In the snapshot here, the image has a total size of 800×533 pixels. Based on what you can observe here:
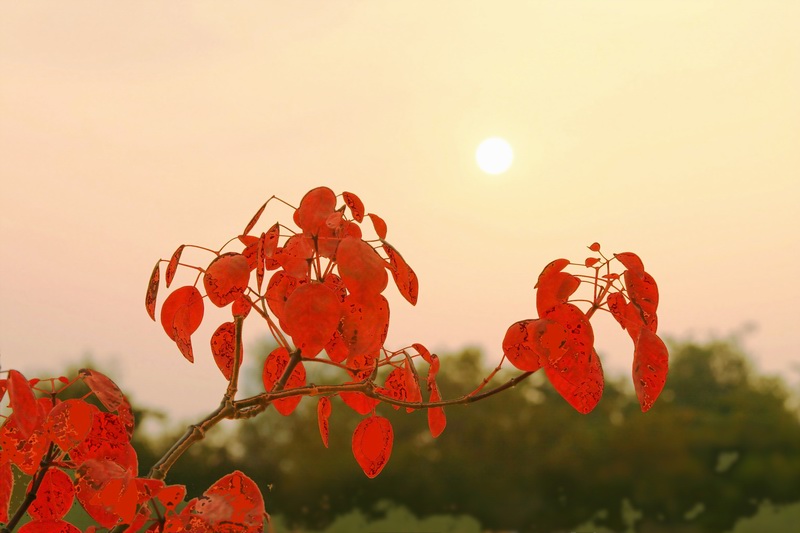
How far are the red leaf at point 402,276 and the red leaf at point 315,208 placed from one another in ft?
0.27

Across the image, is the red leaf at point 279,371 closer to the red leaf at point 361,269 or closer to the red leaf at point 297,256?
the red leaf at point 297,256

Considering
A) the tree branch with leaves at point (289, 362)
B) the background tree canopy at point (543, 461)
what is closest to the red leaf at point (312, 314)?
the tree branch with leaves at point (289, 362)

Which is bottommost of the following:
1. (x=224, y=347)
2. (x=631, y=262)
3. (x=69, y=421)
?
(x=69, y=421)

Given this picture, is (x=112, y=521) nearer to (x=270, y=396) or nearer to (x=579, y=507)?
(x=270, y=396)

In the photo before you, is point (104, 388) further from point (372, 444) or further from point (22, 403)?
point (372, 444)

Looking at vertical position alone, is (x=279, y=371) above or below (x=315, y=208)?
below

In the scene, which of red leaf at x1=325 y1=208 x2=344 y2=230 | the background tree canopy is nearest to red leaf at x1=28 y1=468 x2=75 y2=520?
red leaf at x1=325 y1=208 x2=344 y2=230

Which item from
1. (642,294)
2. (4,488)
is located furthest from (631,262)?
(4,488)

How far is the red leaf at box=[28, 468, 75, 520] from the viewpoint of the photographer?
86 centimetres

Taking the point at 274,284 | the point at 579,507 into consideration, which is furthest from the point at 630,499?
the point at 274,284

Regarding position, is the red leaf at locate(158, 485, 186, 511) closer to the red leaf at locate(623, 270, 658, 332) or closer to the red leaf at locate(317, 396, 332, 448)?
the red leaf at locate(317, 396, 332, 448)

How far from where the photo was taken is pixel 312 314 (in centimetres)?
73

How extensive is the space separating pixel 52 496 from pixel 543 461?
746 cm

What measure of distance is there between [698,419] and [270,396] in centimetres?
881
